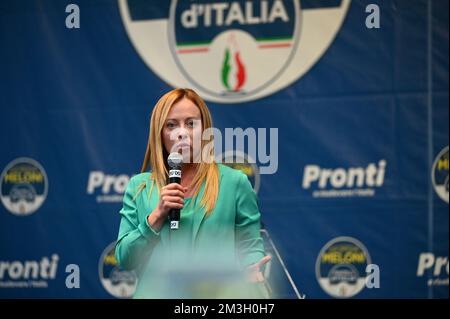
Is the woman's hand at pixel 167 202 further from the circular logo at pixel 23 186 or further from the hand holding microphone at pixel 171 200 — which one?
the circular logo at pixel 23 186

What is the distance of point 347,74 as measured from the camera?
4.45 meters

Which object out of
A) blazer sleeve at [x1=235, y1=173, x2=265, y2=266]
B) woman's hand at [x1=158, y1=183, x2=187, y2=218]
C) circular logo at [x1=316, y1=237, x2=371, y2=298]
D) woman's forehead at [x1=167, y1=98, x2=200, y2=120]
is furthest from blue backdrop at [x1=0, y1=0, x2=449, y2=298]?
woman's hand at [x1=158, y1=183, x2=187, y2=218]

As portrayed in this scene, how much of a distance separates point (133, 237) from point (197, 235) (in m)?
0.18

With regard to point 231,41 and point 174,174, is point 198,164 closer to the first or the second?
point 174,174

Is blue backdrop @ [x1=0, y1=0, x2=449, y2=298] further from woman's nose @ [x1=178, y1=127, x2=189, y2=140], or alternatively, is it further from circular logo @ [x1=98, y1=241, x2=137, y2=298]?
woman's nose @ [x1=178, y1=127, x2=189, y2=140]

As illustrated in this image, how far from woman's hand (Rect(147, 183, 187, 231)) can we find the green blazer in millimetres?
30

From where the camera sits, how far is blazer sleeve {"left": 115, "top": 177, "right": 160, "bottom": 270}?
2314mm

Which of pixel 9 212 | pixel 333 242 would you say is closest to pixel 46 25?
pixel 9 212

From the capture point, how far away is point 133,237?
7.64 ft

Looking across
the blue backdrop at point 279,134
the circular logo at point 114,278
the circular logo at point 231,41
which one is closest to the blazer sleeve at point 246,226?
the blue backdrop at point 279,134

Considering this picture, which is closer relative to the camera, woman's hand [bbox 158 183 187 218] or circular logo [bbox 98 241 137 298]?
woman's hand [bbox 158 183 187 218]

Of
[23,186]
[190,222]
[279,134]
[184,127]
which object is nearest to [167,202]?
[190,222]

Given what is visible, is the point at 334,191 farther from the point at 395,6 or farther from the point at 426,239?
the point at 395,6

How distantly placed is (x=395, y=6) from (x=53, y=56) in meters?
1.93
